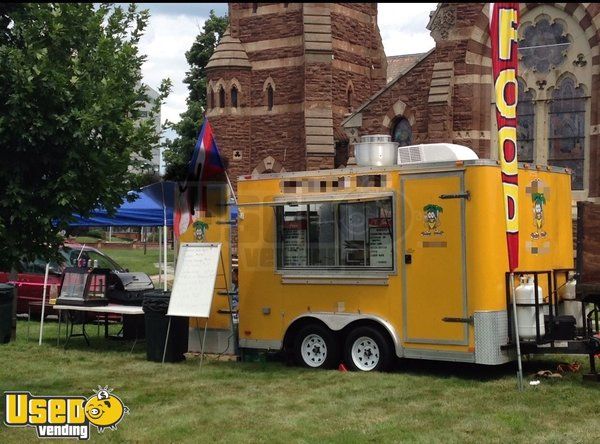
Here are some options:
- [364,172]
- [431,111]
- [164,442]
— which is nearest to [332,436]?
[164,442]

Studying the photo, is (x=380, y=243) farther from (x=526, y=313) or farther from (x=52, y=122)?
(x=52, y=122)

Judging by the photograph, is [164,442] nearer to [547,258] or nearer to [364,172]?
[364,172]

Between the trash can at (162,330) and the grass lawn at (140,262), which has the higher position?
the grass lawn at (140,262)

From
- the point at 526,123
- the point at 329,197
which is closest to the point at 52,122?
the point at 329,197

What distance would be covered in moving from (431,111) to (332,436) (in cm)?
1590

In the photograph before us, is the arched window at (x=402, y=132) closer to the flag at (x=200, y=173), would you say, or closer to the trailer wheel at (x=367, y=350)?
the flag at (x=200, y=173)

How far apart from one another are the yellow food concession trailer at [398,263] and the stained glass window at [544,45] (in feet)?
35.8

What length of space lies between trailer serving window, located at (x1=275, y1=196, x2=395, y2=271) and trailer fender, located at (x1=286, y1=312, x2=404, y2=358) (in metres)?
0.63

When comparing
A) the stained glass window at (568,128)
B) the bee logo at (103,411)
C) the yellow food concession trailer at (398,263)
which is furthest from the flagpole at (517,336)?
the stained glass window at (568,128)

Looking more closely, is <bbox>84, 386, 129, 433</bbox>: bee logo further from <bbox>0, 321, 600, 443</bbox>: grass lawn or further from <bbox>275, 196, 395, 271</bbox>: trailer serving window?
<bbox>275, 196, 395, 271</bbox>: trailer serving window

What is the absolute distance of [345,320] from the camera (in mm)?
11430

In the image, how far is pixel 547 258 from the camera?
37.9 ft

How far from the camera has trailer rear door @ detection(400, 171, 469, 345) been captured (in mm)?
10508

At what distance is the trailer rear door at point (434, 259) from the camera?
34.5ft
